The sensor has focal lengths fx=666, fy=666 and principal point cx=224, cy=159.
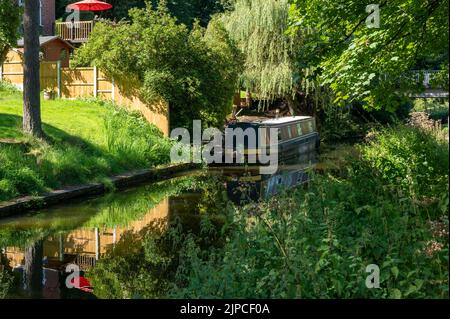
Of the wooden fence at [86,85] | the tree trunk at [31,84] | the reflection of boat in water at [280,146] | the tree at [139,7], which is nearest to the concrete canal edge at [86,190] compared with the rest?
the reflection of boat in water at [280,146]

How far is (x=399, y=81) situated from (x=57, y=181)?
8.29m

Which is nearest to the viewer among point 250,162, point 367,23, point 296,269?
point 296,269

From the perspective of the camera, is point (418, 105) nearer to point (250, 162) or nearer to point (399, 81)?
point (250, 162)

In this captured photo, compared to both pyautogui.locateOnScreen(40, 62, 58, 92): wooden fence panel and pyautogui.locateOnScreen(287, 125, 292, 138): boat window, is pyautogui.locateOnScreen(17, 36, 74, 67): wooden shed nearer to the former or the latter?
pyautogui.locateOnScreen(40, 62, 58, 92): wooden fence panel

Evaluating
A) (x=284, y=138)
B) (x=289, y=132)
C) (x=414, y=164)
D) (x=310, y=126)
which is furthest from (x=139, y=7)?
(x=414, y=164)

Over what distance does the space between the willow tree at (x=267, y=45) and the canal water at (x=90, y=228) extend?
11837 mm

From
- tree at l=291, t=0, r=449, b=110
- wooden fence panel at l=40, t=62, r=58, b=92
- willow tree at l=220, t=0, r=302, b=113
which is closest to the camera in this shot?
tree at l=291, t=0, r=449, b=110

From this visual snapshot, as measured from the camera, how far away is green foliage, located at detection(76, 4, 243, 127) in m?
22.4

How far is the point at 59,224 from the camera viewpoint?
1248cm

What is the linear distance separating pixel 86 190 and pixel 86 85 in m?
9.95

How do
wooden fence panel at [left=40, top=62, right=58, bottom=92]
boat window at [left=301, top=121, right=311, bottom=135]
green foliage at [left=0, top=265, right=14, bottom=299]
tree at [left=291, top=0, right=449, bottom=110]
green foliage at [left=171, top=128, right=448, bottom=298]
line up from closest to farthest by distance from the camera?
1. green foliage at [left=171, top=128, right=448, bottom=298]
2. green foliage at [left=0, top=265, right=14, bottom=299]
3. tree at [left=291, top=0, right=449, bottom=110]
4. wooden fence panel at [left=40, top=62, right=58, bottom=92]
5. boat window at [left=301, top=121, right=311, bottom=135]

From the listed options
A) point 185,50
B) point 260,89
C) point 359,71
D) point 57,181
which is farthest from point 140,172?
point 260,89

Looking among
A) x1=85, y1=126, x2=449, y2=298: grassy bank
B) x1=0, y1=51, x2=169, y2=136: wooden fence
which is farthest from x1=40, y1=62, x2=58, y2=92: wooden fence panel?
x1=85, y1=126, x2=449, y2=298: grassy bank

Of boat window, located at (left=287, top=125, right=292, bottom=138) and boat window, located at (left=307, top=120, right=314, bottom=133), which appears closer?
boat window, located at (left=287, top=125, right=292, bottom=138)
